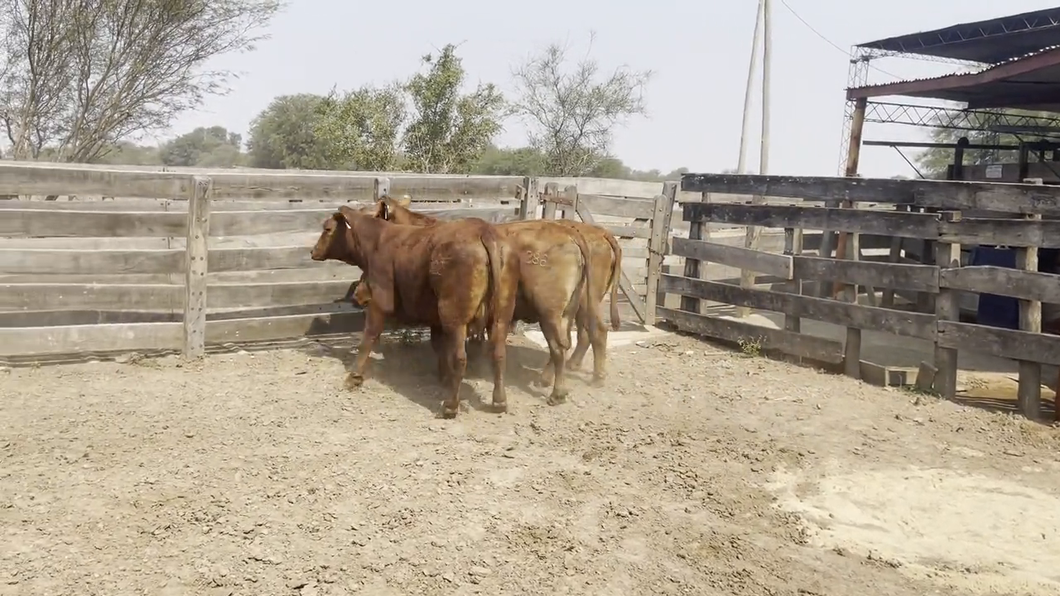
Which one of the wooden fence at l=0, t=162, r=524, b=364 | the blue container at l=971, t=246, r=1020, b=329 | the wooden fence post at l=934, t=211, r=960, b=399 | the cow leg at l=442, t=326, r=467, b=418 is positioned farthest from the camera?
the blue container at l=971, t=246, r=1020, b=329

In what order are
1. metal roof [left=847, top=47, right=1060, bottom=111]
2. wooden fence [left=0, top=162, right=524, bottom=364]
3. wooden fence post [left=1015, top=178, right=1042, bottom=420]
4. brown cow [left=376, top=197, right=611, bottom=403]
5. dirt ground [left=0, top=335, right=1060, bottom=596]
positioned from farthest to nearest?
metal roof [left=847, top=47, right=1060, bottom=111] → wooden fence [left=0, top=162, right=524, bottom=364] → brown cow [left=376, top=197, right=611, bottom=403] → wooden fence post [left=1015, top=178, right=1042, bottom=420] → dirt ground [left=0, top=335, right=1060, bottom=596]

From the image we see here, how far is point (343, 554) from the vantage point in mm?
4281

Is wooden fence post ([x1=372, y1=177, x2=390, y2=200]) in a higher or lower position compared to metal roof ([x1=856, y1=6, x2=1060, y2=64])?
lower

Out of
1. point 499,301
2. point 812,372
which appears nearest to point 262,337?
point 499,301

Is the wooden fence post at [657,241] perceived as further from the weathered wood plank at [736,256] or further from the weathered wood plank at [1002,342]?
the weathered wood plank at [1002,342]

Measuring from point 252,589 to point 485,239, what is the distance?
3248 mm

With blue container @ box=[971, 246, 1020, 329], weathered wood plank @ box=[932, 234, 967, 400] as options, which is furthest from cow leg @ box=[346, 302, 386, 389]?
blue container @ box=[971, 246, 1020, 329]

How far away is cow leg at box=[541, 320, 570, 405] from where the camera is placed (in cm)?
702

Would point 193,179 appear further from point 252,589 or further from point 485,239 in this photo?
point 252,589

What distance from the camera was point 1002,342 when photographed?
278 inches

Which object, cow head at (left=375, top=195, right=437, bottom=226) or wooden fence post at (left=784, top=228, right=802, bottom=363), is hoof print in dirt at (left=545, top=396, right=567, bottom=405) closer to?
cow head at (left=375, top=195, right=437, bottom=226)

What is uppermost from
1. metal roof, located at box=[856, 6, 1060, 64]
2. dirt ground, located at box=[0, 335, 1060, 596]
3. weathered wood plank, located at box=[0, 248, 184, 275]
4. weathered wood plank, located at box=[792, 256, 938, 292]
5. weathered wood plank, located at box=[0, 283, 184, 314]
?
metal roof, located at box=[856, 6, 1060, 64]

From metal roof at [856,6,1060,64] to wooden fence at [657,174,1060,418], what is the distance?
29.5ft

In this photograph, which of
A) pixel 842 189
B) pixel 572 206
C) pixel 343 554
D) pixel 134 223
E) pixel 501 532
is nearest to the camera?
pixel 343 554
